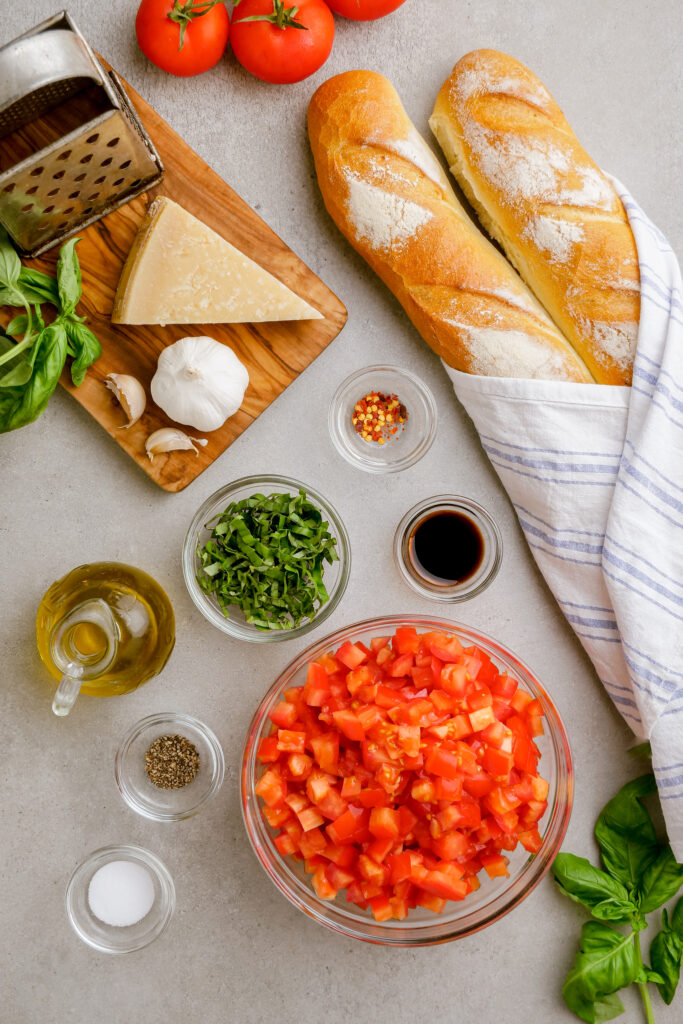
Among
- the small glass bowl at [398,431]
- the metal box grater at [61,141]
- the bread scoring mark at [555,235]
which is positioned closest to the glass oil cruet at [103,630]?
the small glass bowl at [398,431]

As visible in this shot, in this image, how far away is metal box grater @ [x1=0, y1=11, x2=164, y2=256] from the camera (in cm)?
128

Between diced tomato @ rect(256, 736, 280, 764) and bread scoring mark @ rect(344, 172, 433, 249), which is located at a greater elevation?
bread scoring mark @ rect(344, 172, 433, 249)

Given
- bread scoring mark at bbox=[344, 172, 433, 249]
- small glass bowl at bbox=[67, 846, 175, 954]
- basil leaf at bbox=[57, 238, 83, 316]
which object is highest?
basil leaf at bbox=[57, 238, 83, 316]

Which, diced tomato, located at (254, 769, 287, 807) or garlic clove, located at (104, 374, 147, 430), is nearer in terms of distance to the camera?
diced tomato, located at (254, 769, 287, 807)

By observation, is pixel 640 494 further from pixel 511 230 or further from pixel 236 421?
pixel 236 421

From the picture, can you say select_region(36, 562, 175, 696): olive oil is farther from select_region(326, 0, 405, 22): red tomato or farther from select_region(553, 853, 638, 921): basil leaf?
select_region(326, 0, 405, 22): red tomato

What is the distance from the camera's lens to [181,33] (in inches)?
59.3

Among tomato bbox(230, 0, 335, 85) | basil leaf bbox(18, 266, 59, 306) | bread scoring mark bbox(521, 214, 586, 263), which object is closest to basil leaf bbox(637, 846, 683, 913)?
bread scoring mark bbox(521, 214, 586, 263)

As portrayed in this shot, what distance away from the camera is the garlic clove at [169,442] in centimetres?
158

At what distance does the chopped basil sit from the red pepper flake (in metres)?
0.23

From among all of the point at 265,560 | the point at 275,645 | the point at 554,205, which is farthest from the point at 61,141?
the point at 275,645

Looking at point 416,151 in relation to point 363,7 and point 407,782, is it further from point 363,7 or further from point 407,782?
point 407,782

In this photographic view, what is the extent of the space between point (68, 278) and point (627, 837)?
163 centimetres

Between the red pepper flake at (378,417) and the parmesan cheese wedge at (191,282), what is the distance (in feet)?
0.73
